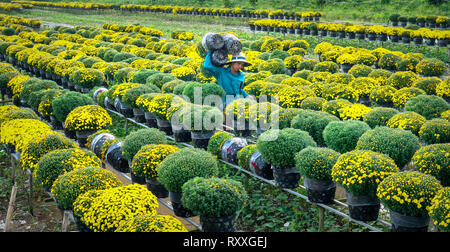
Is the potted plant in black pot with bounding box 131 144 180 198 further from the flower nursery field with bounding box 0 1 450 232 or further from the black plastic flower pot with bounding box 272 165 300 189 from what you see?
the black plastic flower pot with bounding box 272 165 300 189

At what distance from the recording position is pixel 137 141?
615 cm

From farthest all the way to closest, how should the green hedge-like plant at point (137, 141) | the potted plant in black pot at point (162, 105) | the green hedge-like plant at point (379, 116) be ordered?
1. the potted plant in black pot at point (162, 105)
2. the green hedge-like plant at point (379, 116)
3. the green hedge-like plant at point (137, 141)

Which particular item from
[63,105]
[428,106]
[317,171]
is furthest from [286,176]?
[63,105]

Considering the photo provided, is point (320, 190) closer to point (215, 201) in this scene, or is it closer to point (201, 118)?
point (215, 201)

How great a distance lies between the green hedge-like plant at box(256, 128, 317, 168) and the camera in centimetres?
555

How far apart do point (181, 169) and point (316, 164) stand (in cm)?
167

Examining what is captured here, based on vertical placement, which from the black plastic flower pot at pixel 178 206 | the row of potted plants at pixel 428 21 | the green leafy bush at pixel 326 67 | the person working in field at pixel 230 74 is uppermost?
the row of potted plants at pixel 428 21

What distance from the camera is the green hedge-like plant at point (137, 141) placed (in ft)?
20.1

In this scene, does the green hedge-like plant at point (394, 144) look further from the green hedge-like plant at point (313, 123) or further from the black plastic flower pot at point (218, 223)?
the black plastic flower pot at point (218, 223)

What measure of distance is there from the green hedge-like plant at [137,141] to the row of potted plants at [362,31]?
633 inches

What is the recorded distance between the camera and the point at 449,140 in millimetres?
6172

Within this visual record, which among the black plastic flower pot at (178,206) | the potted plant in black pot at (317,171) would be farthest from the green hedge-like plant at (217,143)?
the potted plant in black pot at (317,171)

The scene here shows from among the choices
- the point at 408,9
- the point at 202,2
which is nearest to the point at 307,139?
the point at 408,9
